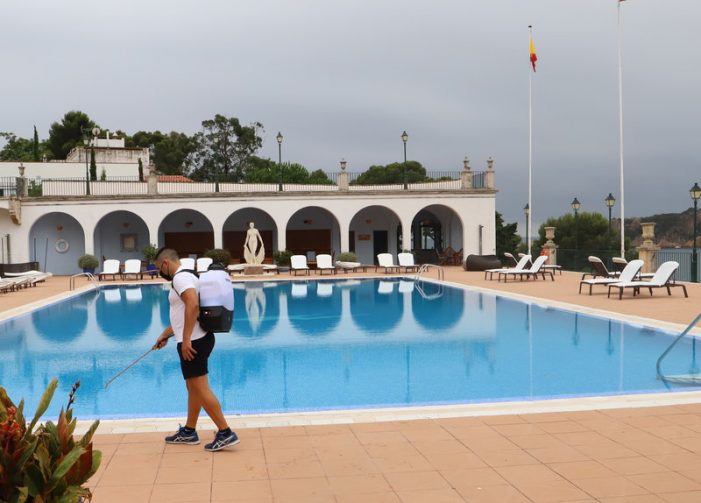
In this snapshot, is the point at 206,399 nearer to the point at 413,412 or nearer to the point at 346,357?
the point at 413,412

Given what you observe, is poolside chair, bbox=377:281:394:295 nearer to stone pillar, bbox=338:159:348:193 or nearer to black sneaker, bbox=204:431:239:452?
stone pillar, bbox=338:159:348:193

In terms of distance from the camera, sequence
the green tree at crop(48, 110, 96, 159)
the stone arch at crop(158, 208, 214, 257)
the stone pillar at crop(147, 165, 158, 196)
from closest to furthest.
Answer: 1. the stone pillar at crop(147, 165, 158, 196)
2. the stone arch at crop(158, 208, 214, 257)
3. the green tree at crop(48, 110, 96, 159)

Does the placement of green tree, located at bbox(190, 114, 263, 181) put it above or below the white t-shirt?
above

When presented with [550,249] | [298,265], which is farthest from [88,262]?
[550,249]

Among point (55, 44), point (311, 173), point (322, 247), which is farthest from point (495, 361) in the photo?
point (311, 173)

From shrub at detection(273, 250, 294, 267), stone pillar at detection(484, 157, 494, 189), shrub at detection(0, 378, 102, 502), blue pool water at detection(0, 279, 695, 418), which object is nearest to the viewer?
shrub at detection(0, 378, 102, 502)

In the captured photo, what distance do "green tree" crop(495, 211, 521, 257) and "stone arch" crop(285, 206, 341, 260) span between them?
15.3 meters

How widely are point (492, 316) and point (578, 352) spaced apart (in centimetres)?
394

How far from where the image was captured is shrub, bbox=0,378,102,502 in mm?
1886

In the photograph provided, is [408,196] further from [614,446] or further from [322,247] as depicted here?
[614,446]

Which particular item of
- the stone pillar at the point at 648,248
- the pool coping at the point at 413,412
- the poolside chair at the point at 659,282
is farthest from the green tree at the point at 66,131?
the pool coping at the point at 413,412

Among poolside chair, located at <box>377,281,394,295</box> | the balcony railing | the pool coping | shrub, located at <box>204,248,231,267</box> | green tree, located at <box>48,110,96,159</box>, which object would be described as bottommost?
poolside chair, located at <box>377,281,394,295</box>

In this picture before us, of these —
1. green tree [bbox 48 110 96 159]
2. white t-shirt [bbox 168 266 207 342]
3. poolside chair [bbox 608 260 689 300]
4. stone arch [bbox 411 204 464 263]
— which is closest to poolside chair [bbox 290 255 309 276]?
stone arch [bbox 411 204 464 263]

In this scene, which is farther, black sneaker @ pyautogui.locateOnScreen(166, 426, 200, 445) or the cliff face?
the cliff face
